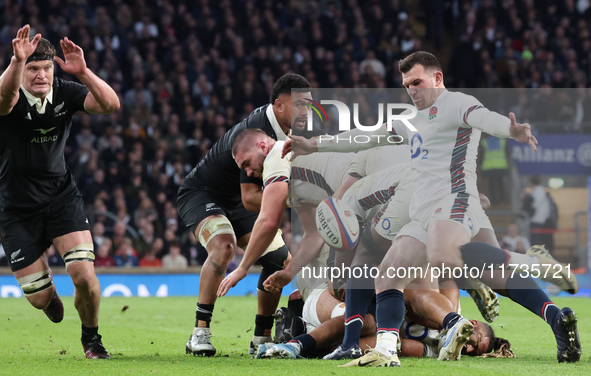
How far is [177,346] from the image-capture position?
20.2 feet

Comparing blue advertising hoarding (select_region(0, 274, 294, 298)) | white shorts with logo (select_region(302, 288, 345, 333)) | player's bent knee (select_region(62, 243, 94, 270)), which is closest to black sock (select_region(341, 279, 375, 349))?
white shorts with logo (select_region(302, 288, 345, 333))

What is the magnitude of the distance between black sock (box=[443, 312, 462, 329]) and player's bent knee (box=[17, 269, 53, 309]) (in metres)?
2.91

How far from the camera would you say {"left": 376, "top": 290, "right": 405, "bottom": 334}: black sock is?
15.5 feet

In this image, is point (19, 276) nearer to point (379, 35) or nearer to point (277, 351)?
point (277, 351)

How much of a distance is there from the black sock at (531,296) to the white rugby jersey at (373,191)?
3.47ft

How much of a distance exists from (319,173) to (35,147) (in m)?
2.07

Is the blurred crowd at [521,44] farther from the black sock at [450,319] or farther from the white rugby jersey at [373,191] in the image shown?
the black sock at [450,319]

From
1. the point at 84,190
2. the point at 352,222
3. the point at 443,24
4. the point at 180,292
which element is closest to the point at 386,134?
the point at 352,222

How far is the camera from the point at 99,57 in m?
15.8

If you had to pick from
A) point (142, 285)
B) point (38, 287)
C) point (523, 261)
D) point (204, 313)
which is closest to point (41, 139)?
point (38, 287)

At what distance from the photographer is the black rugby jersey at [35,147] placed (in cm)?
523

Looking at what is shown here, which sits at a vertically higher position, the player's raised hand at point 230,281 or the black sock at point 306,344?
the player's raised hand at point 230,281

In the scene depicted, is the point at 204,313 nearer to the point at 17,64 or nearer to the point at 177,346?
the point at 177,346

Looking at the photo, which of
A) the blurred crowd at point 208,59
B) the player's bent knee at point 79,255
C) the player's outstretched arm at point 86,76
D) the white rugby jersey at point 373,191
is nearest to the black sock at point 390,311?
the white rugby jersey at point 373,191
